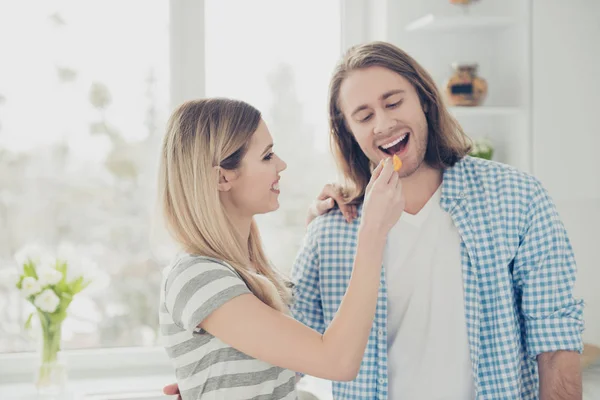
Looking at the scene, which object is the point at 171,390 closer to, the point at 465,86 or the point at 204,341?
the point at 204,341

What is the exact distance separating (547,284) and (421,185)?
0.38m

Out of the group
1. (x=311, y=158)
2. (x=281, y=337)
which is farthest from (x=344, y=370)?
(x=311, y=158)

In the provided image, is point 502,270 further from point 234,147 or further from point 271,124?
point 271,124

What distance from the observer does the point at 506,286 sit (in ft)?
5.36

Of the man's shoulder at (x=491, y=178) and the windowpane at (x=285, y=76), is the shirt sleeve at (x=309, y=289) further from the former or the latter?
the windowpane at (x=285, y=76)

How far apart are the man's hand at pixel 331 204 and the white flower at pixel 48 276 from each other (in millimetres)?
810

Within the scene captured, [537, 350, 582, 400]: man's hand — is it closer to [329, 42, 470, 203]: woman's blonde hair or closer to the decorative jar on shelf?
[329, 42, 470, 203]: woman's blonde hair

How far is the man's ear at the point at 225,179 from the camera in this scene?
1.40 metres

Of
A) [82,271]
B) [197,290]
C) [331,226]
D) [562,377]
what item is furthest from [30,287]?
[562,377]

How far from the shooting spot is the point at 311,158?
2.67m

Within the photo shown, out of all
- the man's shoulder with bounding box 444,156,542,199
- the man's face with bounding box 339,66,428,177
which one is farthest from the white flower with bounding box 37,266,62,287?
the man's shoulder with bounding box 444,156,542,199

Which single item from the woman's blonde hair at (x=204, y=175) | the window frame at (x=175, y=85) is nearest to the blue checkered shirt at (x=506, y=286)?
the woman's blonde hair at (x=204, y=175)

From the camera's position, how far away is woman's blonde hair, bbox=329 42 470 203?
5.74 ft

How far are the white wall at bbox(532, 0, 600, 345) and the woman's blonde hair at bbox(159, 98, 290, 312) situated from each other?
Answer: 4.43ft
